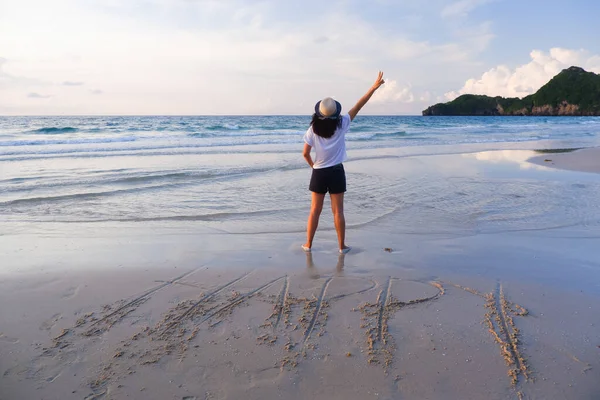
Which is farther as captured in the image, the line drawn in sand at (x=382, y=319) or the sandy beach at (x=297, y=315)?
the line drawn in sand at (x=382, y=319)

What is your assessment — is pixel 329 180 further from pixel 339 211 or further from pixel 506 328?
pixel 506 328

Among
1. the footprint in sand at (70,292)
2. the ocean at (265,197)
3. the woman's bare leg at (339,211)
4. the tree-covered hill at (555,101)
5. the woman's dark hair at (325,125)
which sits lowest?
the footprint in sand at (70,292)

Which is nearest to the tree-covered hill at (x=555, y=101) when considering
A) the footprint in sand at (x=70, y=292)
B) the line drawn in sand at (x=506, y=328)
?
the line drawn in sand at (x=506, y=328)

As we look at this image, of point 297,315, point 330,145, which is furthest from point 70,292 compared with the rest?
point 330,145

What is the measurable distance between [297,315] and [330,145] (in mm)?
2125

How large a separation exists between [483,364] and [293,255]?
8.93ft

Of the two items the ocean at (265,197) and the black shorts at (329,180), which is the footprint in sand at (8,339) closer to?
the black shorts at (329,180)

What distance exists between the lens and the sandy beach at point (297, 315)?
2893mm

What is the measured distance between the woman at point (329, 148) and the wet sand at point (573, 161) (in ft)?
35.5

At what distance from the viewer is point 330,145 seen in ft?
17.0

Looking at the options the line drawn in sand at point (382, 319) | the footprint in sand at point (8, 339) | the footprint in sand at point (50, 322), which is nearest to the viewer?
the line drawn in sand at point (382, 319)

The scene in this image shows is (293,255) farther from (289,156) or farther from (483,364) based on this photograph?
(289,156)

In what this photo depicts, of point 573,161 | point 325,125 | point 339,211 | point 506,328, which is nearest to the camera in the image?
point 506,328

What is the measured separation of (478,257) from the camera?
5.32 m
